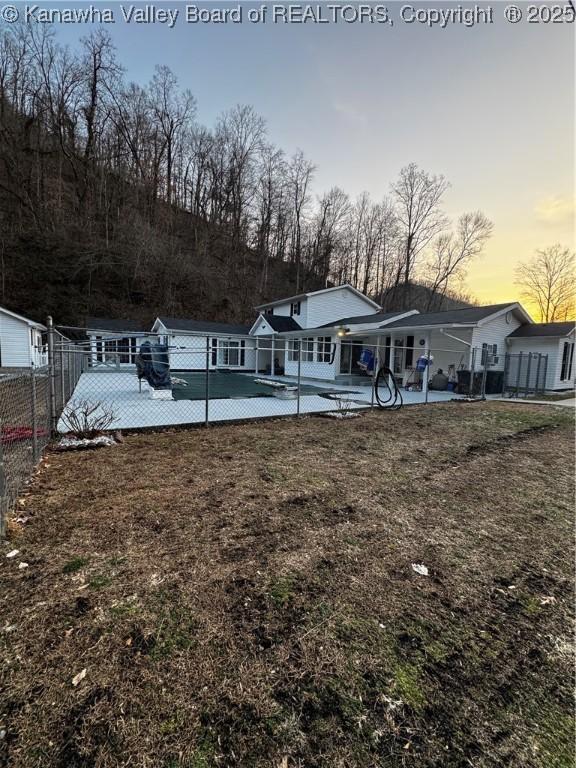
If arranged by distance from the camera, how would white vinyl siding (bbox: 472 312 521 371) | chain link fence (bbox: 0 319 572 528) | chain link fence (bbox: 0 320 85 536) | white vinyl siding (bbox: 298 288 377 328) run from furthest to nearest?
white vinyl siding (bbox: 298 288 377 328) → white vinyl siding (bbox: 472 312 521 371) → chain link fence (bbox: 0 319 572 528) → chain link fence (bbox: 0 320 85 536)

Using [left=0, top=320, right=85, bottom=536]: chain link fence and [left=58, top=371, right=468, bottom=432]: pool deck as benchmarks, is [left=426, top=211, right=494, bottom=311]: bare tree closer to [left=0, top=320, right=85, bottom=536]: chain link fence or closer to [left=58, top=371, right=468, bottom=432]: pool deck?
[left=58, top=371, right=468, bottom=432]: pool deck

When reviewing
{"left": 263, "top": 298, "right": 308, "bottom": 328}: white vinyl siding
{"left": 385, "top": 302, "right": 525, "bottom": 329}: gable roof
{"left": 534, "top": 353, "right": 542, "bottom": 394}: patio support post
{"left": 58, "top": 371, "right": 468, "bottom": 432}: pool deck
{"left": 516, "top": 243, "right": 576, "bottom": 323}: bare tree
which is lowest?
{"left": 58, "top": 371, "right": 468, "bottom": 432}: pool deck

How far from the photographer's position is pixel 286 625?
1.84 meters

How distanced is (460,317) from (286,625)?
52.1ft

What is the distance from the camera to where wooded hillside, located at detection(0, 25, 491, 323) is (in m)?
24.4

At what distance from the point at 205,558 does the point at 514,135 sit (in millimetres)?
11612

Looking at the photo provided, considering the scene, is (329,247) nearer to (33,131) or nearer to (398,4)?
(33,131)

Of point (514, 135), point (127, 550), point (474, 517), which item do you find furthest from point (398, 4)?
point (127, 550)

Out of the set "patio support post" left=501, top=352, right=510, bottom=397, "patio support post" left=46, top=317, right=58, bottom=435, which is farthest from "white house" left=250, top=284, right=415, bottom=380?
"patio support post" left=46, top=317, right=58, bottom=435

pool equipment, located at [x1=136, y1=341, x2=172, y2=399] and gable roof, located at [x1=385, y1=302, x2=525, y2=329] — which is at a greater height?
gable roof, located at [x1=385, y1=302, x2=525, y2=329]

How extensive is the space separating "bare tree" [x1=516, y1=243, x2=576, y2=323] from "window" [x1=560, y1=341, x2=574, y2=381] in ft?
63.4

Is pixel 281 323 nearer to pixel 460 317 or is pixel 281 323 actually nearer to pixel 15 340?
pixel 460 317

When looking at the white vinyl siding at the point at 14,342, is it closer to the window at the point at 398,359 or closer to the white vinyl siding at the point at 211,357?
the white vinyl siding at the point at 211,357

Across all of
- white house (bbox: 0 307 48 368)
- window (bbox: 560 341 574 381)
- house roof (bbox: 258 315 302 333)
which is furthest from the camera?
house roof (bbox: 258 315 302 333)
